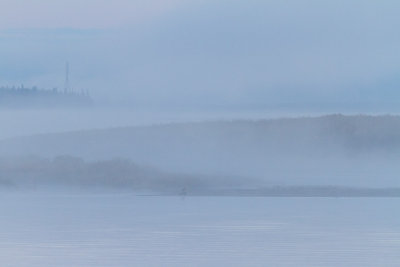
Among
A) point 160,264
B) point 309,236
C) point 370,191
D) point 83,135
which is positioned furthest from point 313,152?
point 160,264

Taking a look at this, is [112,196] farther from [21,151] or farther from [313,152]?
[313,152]

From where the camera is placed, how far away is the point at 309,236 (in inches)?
420

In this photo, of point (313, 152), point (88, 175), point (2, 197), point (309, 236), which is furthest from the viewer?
point (313, 152)

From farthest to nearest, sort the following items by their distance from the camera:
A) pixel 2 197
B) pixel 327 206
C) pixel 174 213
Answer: pixel 2 197 → pixel 327 206 → pixel 174 213

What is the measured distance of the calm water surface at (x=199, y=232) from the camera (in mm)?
9531

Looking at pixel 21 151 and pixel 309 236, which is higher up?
pixel 21 151

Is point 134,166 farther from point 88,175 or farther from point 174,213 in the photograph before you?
point 174,213

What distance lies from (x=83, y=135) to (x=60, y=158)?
475mm

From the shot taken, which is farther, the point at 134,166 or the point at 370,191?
the point at 134,166

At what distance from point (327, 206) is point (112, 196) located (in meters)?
2.86

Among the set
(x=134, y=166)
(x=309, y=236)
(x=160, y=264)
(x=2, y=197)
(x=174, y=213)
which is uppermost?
(x=134, y=166)

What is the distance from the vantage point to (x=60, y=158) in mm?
16250

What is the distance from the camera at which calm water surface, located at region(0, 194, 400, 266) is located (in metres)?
9.53

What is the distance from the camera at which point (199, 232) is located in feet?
35.8
